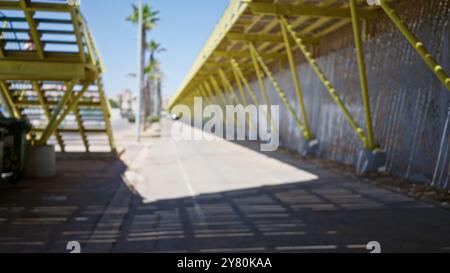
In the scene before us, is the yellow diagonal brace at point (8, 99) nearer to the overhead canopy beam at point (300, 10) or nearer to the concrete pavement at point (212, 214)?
the concrete pavement at point (212, 214)

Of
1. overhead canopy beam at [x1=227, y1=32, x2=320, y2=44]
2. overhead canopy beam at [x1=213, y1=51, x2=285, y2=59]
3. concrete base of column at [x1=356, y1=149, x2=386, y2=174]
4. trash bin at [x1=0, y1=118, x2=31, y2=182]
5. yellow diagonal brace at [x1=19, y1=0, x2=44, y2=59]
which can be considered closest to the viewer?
yellow diagonal brace at [x1=19, y1=0, x2=44, y2=59]

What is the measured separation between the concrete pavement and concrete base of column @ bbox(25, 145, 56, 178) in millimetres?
483

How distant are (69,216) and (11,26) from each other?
19.9ft

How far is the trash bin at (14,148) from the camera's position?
30.0 ft

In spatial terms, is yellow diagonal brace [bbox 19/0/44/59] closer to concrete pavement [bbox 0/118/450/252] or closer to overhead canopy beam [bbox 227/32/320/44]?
concrete pavement [bbox 0/118/450/252]

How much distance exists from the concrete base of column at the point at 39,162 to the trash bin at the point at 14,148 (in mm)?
596

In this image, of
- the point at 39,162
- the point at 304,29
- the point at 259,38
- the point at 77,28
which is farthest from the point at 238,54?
the point at 39,162

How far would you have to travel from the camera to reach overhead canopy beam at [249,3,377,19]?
12.6 m

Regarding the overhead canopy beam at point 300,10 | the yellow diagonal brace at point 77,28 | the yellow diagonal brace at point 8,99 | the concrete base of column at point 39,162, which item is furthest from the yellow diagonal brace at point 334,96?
the yellow diagonal brace at point 8,99

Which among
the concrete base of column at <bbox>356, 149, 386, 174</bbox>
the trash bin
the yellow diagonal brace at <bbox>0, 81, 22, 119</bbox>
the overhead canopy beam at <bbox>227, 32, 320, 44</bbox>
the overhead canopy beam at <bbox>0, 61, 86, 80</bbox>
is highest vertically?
the overhead canopy beam at <bbox>227, 32, 320, 44</bbox>

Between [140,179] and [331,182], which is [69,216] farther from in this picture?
[331,182]

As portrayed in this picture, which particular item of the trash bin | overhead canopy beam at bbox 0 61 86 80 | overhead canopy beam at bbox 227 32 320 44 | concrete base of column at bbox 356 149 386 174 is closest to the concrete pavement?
the trash bin

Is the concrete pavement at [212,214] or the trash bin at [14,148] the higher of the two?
the trash bin at [14,148]

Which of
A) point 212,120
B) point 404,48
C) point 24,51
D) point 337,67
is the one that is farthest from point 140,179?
point 212,120
